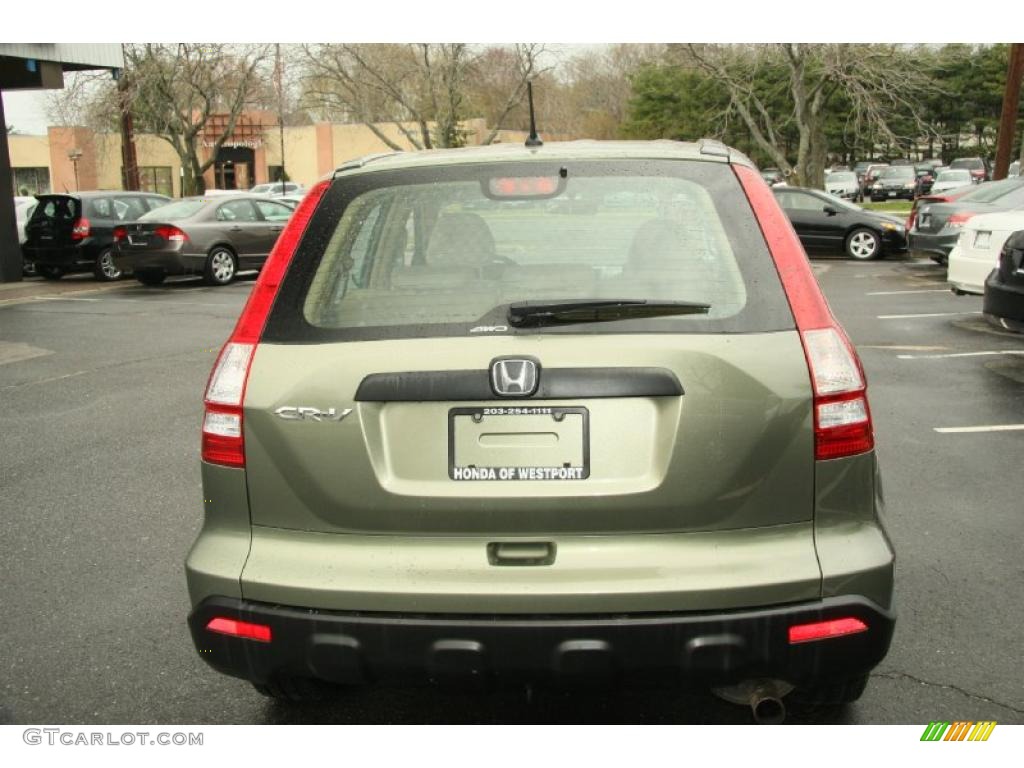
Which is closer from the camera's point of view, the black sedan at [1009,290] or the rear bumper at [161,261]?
the black sedan at [1009,290]

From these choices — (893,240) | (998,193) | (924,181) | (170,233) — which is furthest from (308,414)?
(924,181)

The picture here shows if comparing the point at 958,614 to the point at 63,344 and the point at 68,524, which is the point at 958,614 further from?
the point at 63,344

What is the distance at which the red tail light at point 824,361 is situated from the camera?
2.65 m

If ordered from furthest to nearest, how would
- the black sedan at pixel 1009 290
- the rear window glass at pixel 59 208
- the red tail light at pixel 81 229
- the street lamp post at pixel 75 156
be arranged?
the street lamp post at pixel 75 156 < the rear window glass at pixel 59 208 < the red tail light at pixel 81 229 < the black sedan at pixel 1009 290

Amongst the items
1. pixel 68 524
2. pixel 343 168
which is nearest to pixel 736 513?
pixel 343 168

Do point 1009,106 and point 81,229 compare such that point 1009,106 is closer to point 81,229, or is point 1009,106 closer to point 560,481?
point 81,229

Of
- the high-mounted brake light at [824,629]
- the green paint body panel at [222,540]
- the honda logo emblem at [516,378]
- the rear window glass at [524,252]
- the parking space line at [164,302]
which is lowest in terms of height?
the parking space line at [164,302]

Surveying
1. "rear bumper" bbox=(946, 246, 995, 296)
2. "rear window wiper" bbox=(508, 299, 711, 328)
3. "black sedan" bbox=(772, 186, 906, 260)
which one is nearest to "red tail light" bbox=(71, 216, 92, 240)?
"black sedan" bbox=(772, 186, 906, 260)

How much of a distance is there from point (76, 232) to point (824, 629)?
61.4 ft

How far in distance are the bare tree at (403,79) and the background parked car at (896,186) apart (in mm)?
17913

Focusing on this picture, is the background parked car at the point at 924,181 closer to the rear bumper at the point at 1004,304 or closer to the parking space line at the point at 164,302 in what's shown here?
the parking space line at the point at 164,302

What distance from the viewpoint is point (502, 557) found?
2.63 metres

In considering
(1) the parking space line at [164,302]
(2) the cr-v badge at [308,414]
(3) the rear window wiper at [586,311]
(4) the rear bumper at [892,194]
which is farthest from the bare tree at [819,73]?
(2) the cr-v badge at [308,414]

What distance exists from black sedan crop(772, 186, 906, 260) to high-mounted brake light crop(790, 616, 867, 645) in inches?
738
